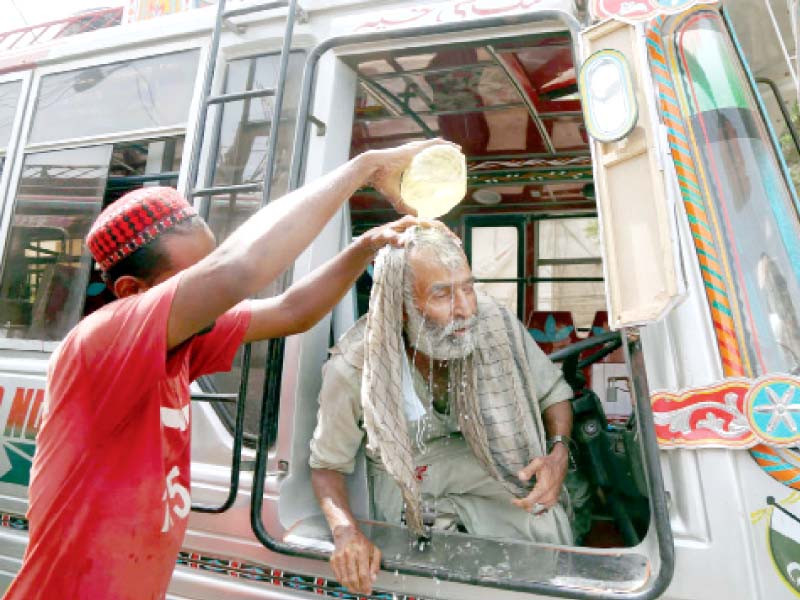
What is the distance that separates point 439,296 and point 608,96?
89 centimetres

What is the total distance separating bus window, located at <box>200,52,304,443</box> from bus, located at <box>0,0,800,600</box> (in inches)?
0.4

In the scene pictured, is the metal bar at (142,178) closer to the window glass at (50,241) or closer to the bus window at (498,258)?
the window glass at (50,241)

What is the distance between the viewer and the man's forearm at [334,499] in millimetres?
1703

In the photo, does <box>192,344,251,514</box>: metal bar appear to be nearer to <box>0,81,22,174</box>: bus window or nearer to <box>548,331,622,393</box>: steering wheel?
<box>548,331,622,393</box>: steering wheel

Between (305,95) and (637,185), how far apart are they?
113 cm

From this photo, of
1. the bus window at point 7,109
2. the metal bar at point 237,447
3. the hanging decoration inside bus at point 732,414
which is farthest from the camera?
the bus window at point 7,109

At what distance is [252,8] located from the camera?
→ 217 centimetres

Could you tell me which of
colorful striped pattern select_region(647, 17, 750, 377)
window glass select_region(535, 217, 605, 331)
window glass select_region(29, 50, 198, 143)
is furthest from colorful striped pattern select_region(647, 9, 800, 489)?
window glass select_region(535, 217, 605, 331)

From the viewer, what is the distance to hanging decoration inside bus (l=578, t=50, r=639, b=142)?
136cm

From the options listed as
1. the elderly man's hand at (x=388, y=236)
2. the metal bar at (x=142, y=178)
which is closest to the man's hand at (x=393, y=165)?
the elderly man's hand at (x=388, y=236)

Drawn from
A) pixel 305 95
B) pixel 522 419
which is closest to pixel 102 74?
pixel 305 95

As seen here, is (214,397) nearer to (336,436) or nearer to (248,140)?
(336,436)

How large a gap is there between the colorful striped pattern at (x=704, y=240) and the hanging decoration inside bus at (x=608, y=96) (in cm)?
24

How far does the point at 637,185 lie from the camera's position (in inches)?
53.1
